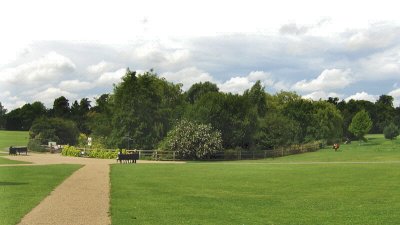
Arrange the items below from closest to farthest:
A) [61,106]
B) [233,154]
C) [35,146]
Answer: [233,154], [35,146], [61,106]

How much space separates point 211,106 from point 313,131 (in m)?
29.2

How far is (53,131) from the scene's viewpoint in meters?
71.4

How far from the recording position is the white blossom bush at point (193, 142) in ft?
164

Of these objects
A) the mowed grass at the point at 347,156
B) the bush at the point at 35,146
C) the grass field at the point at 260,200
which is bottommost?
the grass field at the point at 260,200

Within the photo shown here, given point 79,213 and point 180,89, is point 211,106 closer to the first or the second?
point 180,89

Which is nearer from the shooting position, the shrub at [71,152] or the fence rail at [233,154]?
the fence rail at [233,154]

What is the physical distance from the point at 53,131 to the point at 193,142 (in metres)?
30.7

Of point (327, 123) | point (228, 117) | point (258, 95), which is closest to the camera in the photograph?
point (228, 117)

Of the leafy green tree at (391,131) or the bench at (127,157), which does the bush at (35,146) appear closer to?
the bench at (127,157)

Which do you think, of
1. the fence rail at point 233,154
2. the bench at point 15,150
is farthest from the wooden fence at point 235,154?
the bench at point 15,150

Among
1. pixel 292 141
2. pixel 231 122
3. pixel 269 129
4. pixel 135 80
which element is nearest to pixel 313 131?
pixel 292 141

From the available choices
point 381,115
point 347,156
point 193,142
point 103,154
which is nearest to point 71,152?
point 103,154

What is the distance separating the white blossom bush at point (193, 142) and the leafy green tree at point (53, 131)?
2703cm

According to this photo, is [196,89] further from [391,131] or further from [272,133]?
[272,133]
